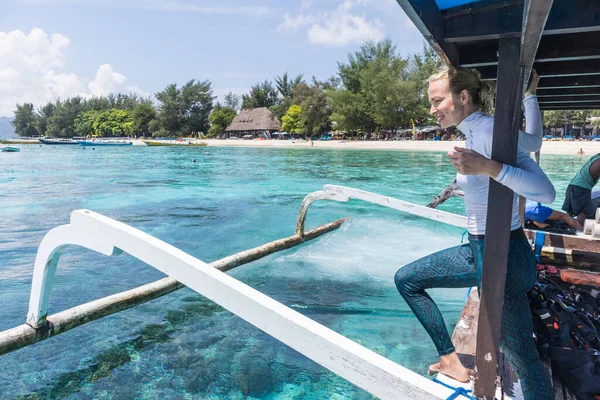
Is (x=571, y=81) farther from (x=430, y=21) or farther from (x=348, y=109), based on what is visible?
(x=348, y=109)

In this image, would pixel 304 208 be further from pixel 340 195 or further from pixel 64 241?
pixel 64 241

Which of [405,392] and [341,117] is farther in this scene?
[341,117]

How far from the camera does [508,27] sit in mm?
1803

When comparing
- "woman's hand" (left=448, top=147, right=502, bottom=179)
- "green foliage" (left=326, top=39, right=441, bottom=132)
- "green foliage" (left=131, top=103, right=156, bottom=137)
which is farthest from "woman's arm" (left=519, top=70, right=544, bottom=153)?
"green foliage" (left=131, top=103, right=156, bottom=137)

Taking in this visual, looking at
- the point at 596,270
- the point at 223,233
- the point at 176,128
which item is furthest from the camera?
the point at 176,128

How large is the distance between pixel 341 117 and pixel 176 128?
40876 mm

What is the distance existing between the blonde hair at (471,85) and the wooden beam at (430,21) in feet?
0.47

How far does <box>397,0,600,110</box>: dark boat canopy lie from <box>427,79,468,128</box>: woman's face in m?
0.20

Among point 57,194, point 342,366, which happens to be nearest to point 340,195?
point 342,366

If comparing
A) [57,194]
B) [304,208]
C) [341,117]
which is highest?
[341,117]

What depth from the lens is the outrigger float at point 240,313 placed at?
1.68 metres

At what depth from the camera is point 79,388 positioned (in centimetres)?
355

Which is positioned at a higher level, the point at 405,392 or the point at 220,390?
the point at 405,392

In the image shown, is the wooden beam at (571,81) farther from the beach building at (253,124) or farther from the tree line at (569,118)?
the beach building at (253,124)
